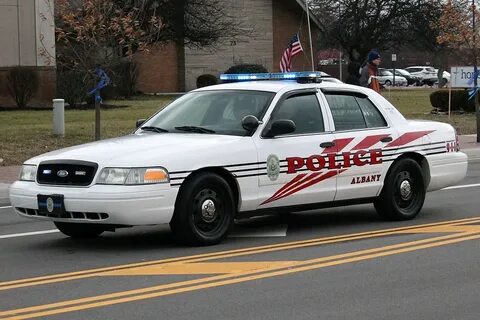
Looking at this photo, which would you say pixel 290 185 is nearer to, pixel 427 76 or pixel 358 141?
pixel 358 141

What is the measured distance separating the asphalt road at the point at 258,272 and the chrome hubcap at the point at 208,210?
33cm

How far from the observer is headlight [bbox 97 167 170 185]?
7977 millimetres

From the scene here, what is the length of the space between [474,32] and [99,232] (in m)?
17.0

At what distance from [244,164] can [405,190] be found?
8.25ft

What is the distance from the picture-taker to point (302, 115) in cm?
940

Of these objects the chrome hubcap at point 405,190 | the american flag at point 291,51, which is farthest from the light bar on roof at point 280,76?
the american flag at point 291,51

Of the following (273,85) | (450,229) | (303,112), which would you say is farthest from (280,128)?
(450,229)

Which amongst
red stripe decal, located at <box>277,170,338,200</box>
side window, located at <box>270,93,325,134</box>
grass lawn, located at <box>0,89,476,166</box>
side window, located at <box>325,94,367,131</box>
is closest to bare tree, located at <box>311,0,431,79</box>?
grass lawn, located at <box>0,89,476,166</box>

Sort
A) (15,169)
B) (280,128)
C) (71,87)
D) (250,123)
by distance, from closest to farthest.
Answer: (250,123), (280,128), (15,169), (71,87)

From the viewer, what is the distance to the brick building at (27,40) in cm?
2775

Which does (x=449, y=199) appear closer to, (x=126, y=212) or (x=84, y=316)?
(x=126, y=212)

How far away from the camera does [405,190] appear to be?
1021 cm

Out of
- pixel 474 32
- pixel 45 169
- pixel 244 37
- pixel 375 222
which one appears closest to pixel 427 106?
pixel 474 32

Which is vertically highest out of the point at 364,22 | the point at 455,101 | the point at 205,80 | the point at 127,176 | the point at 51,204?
the point at 364,22
